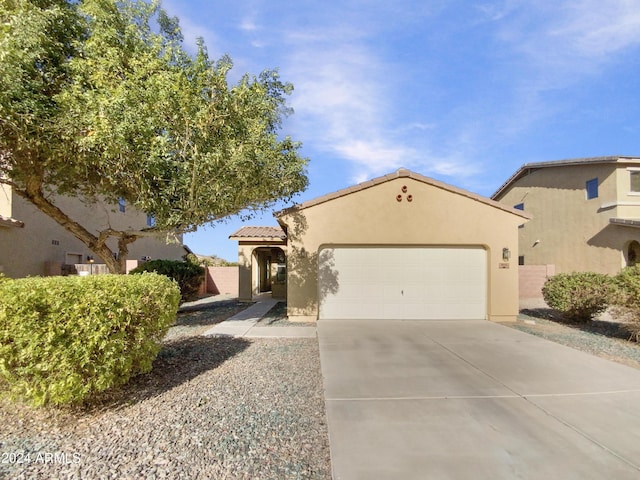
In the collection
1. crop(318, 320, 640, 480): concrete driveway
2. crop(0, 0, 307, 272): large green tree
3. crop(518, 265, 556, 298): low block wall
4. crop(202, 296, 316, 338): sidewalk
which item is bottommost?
crop(202, 296, 316, 338): sidewalk

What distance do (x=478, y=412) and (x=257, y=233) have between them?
1419 centimetres

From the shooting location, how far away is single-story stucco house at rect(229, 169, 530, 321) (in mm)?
10625

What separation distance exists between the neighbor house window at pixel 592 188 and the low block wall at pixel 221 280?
19660 mm

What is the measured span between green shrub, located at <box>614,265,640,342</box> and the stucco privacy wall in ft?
8.59

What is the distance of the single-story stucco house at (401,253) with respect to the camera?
10.6m

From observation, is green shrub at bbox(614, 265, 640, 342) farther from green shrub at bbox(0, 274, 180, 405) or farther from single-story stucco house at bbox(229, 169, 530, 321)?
green shrub at bbox(0, 274, 180, 405)

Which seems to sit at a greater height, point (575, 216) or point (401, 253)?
point (575, 216)

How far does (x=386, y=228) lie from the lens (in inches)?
418

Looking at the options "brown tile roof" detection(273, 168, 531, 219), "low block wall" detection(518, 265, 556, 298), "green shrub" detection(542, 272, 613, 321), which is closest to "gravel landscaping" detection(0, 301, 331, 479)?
"brown tile roof" detection(273, 168, 531, 219)

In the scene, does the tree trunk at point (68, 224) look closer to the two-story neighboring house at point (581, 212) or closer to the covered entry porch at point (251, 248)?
the covered entry porch at point (251, 248)

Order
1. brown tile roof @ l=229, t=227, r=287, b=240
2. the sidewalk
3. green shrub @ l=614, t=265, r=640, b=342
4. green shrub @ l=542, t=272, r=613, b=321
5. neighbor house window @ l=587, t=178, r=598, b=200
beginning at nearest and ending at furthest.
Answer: green shrub @ l=614, t=265, r=640, b=342 < the sidewalk < green shrub @ l=542, t=272, r=613, b=321 < brown tile roof @ l=229, t=227, r=287, b=240 < neighbor house window @ l=587, t=178, r=598, b=200

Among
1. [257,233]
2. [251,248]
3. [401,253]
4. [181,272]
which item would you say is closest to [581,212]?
[401,253]

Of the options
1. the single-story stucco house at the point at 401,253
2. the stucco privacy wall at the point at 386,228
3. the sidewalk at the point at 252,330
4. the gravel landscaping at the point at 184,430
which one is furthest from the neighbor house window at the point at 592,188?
the gravel landscaping at the point at 184,430

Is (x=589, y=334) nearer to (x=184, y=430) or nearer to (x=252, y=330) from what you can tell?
(x=252, y=330)
